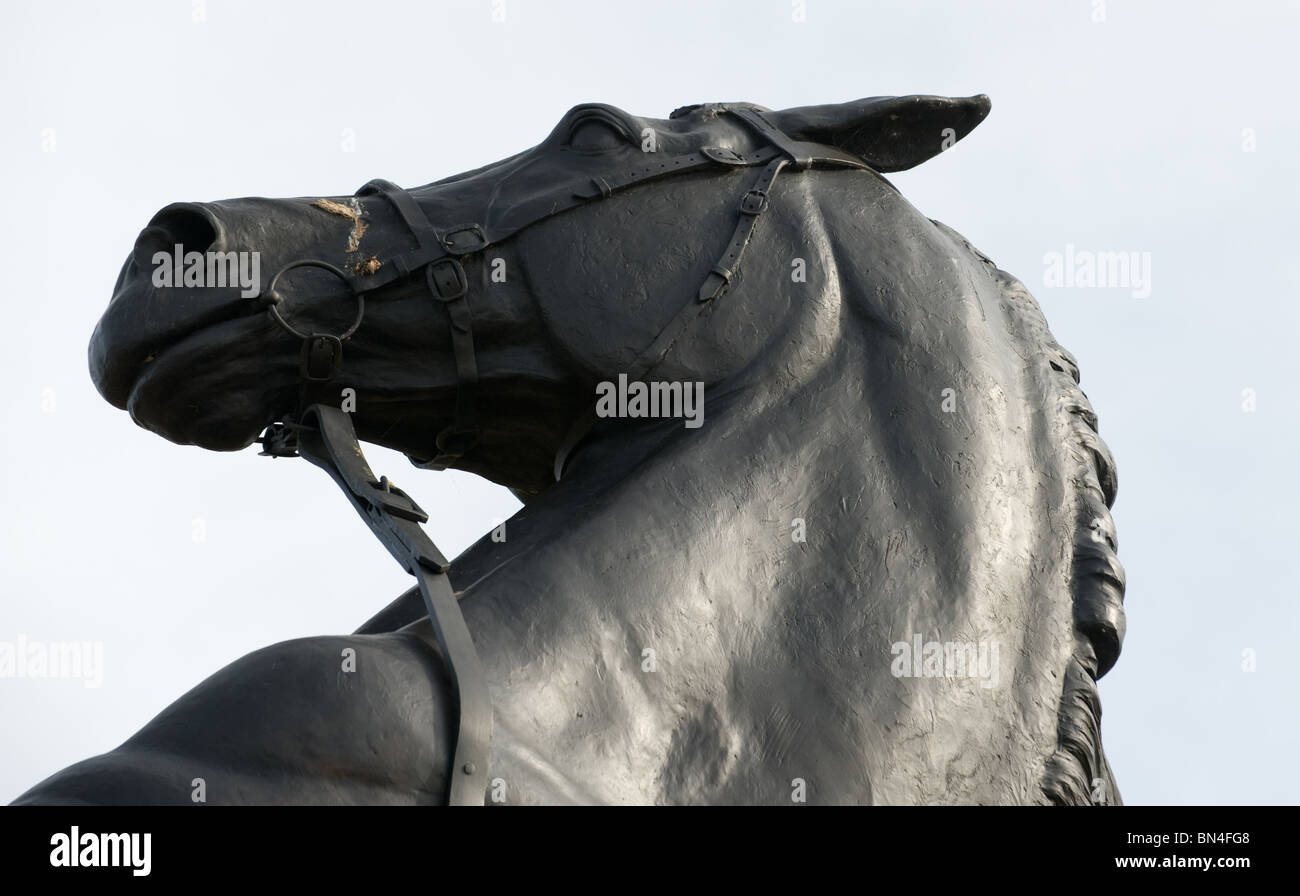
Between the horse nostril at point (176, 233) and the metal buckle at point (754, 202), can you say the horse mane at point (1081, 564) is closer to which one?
the metal buckle at point (754, 202)

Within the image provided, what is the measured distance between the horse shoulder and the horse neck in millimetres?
271

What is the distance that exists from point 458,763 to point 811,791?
92 centimetres

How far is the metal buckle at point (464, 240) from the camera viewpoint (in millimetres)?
6285

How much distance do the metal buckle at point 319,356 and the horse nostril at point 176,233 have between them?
0.39 metres

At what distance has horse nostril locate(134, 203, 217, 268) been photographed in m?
6.03

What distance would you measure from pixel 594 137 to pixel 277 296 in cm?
112

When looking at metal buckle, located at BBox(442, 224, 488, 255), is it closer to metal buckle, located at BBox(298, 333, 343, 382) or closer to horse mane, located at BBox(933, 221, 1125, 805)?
metal buckle, located at BBox(298, 333, 343, 382)

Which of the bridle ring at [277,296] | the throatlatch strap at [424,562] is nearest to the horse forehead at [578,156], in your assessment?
the bridle ring at [277,296]

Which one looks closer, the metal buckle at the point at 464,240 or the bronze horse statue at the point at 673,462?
the bronze horse statue at the point at 673,462

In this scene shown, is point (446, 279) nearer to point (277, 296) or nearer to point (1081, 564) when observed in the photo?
point (277, 296)

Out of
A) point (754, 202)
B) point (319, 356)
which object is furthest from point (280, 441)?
point (754, 202)

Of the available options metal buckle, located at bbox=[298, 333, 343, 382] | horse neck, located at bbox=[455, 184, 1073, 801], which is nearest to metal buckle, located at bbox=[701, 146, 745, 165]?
horse neck, located at bbox=[455, 184, 1073, 801]
